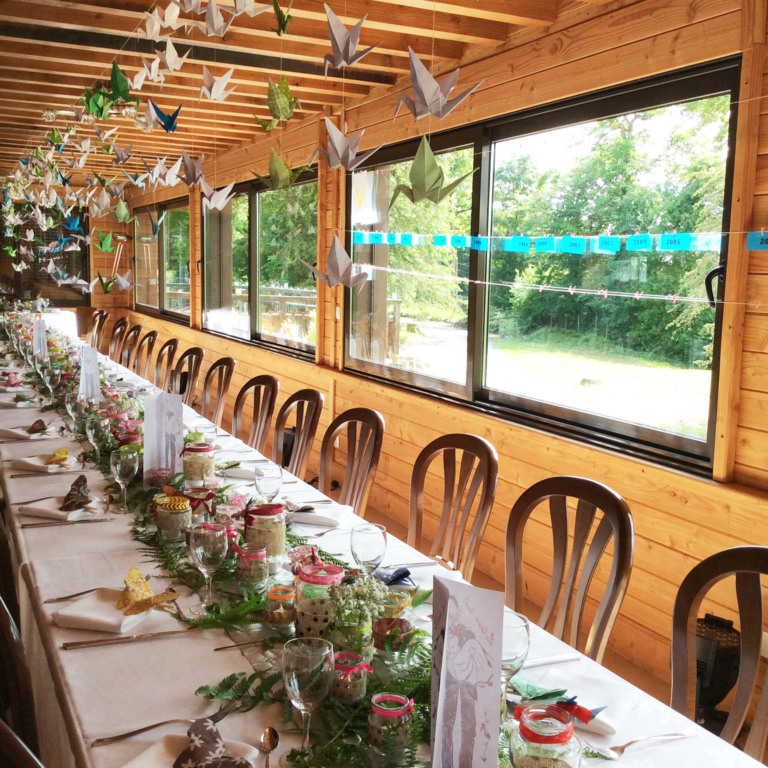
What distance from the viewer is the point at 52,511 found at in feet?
6.89

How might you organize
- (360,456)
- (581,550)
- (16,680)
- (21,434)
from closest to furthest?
(16,680), (581,550), (360,456), (21,434)

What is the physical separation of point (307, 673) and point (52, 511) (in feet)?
4.33

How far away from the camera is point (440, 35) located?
3363 millimetres

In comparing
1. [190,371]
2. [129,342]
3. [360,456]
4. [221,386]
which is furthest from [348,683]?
[129,342]

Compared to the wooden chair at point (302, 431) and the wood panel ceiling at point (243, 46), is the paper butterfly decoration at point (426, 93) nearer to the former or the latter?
the wood panel ceiling at point (243, 46)

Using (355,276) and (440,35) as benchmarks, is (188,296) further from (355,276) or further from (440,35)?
(355,276)

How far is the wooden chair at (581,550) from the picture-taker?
170cm

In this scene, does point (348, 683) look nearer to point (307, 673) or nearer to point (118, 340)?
point (307, 673)

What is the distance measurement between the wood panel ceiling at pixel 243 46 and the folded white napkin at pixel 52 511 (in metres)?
1.59

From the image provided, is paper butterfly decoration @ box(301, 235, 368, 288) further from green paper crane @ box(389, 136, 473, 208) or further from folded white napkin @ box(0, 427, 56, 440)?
folded white napkin @ box(0, 427, 56, 440)

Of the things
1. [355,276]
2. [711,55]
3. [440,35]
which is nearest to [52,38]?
[440,35]

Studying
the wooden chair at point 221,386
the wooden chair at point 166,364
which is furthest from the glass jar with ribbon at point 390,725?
the wooden chair at point 166,364

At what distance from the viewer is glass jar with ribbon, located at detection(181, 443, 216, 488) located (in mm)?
2295

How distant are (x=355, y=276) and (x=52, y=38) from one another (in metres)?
2.55
